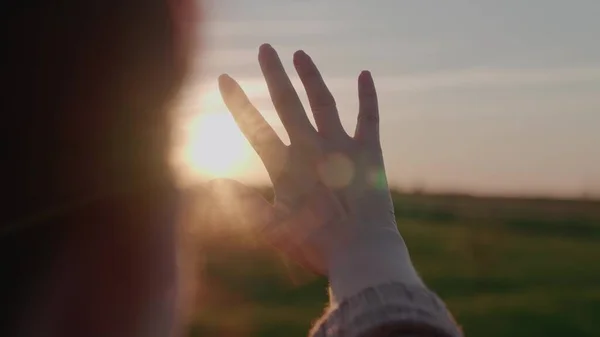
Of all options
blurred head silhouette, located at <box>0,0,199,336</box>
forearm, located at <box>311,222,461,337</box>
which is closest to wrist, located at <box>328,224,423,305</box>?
forearm, located at <box>311,222,461,337</box>

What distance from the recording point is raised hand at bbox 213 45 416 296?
1241 mm

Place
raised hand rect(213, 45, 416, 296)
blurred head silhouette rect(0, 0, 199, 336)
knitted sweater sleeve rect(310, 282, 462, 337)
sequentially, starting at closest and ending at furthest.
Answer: blurred head silhouette rect(0, 0, 199, 336) < knitted sweater sleeve rect(310, 282, 462, 337) < raised hand rect(213, 45, 416, 296)

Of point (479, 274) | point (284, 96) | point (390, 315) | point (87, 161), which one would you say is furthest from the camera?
point (479, 274)

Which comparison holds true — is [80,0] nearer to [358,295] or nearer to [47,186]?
[47,186]

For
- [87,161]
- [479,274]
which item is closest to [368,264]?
[87,161]

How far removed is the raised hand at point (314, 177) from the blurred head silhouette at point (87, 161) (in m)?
0.37

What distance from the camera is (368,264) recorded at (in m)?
1.20

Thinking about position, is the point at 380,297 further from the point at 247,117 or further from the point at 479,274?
the point at 479,274

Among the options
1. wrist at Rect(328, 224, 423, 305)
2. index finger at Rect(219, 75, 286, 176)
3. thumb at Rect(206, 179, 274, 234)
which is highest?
index finger at Rect(219, 75, 286, 176)

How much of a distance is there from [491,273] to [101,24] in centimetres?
359

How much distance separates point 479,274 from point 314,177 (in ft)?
9.68

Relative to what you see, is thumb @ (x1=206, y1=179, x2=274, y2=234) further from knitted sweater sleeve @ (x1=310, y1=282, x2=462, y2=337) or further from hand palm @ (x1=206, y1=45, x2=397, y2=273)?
knitted sweater sleeve @ (x1=310, y1=282, x2=462, y2=337)

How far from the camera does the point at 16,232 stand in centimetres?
79

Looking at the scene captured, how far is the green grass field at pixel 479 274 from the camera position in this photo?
340 centimetres
